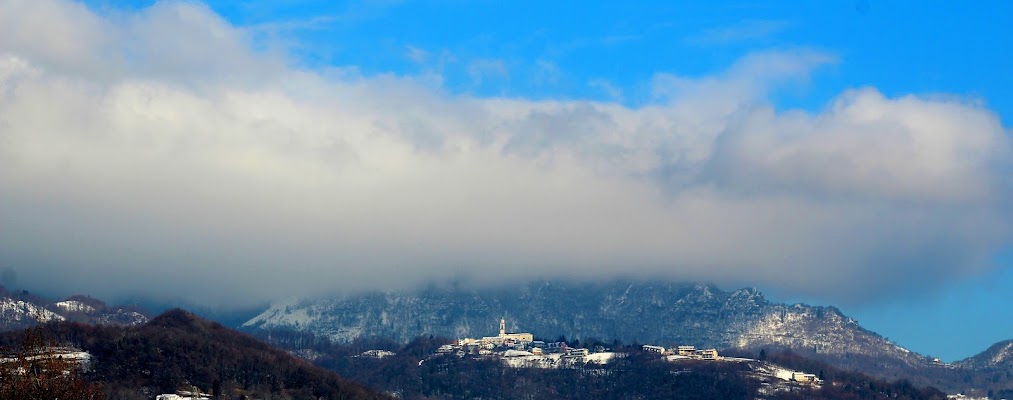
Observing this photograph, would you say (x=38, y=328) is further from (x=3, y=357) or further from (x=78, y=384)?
(x=3, y=357)

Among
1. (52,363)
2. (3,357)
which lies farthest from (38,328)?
(3,357)

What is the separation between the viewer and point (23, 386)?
91438mm

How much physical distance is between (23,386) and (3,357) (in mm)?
13249

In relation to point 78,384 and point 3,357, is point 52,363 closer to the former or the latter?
point 78,384

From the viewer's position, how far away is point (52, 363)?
93500 mm

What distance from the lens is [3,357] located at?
103562mm

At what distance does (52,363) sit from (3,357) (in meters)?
12.0

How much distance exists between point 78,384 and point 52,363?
Answer: 93.3 inches

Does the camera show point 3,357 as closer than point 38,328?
No

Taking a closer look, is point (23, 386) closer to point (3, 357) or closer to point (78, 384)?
point (78, 384)

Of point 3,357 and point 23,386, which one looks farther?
point 3,357

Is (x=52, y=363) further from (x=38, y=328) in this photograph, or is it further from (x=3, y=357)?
(x=3, y=357)

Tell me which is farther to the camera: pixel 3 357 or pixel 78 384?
pixel 3 357

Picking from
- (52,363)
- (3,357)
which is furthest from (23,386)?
(3,357)
